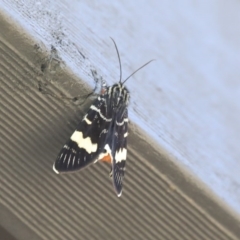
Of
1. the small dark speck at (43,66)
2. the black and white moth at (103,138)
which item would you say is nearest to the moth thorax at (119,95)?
the black and white moth at (103,138)

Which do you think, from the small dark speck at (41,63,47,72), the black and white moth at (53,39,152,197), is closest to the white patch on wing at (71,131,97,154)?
the black and white moth at (53,39,152,197)

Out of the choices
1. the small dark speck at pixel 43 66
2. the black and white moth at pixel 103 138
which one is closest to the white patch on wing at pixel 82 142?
the black and white moth at pixel 103 138

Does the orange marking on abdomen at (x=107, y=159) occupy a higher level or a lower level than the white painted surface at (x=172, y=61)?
lower

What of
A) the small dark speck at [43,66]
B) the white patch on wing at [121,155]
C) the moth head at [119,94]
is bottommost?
the white patch on wing at [121,155]

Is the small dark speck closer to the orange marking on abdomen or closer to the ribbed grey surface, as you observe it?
the ribbed grey surface

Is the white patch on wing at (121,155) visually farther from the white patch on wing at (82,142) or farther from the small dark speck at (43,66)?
the small dark speck at (43,66)

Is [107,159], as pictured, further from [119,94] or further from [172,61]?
[172,61]

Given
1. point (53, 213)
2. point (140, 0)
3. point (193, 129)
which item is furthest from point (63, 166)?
point (140, 0)
